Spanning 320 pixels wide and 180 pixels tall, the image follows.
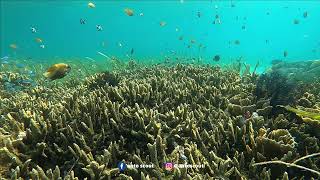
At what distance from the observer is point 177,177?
366cm

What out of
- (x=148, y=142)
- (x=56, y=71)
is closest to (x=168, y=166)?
(x=148, y=142)

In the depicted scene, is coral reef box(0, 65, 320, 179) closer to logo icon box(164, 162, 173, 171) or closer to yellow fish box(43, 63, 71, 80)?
logo icon box(164, 162, 173, 171)

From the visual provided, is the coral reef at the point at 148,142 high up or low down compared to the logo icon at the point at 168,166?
up

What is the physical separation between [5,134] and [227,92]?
177 inches

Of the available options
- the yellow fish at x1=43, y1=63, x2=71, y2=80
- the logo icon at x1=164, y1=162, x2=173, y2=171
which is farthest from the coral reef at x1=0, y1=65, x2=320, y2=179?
the yellow fish at x1=43, y1=63, x2=71, y2=80

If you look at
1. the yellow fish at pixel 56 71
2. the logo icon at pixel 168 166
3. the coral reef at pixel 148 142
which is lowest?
the logo icon at pixel 168 166

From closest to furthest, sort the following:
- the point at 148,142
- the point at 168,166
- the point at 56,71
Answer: the point at 168,166
the point at 148,142
the point at 56,71

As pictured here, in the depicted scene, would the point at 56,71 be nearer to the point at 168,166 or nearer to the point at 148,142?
the point at 148,142

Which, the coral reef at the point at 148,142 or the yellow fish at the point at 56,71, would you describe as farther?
the yellow fish at the point at 56,71

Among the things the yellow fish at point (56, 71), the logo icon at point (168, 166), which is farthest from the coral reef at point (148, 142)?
the yellow fish at point (56, 71)

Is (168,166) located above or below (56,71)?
below

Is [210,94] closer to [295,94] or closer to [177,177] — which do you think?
[295,94]

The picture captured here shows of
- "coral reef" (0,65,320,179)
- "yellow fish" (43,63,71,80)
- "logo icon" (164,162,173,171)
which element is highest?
"yellow fish" (43,63,71,80)

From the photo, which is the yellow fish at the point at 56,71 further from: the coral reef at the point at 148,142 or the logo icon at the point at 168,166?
the logo icon at the point at 168,166
